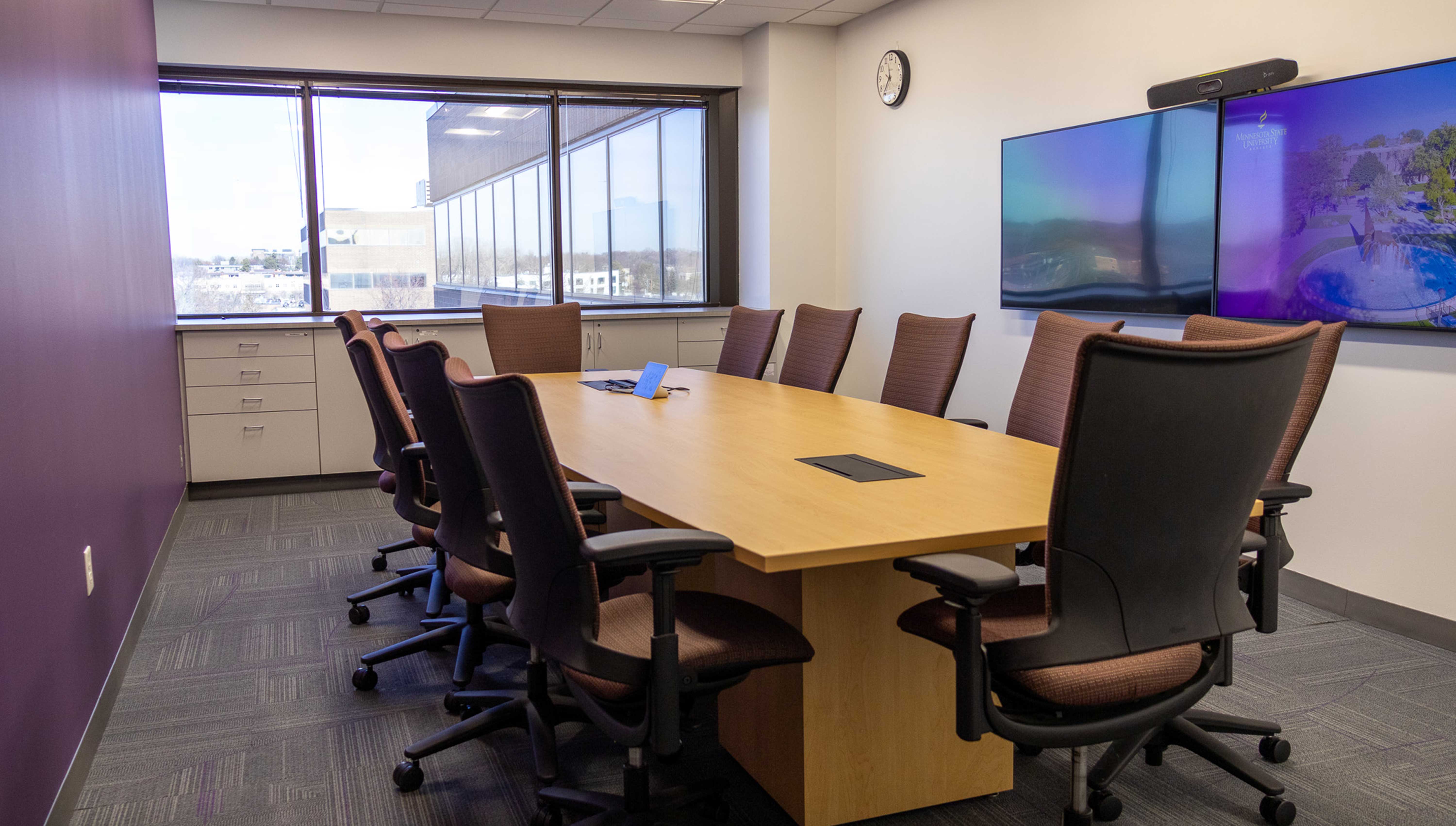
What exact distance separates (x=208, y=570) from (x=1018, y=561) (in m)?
3.39

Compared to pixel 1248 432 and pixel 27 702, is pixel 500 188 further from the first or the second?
pixel 1248 432

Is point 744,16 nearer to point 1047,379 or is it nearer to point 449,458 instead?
point 1047,379

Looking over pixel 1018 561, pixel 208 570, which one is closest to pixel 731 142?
pixel 208 570

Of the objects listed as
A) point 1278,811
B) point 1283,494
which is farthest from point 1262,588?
point 1278,811

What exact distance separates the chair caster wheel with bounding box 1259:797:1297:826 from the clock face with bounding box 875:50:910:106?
15.7 ft

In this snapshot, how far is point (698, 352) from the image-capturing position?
6930 millimetres

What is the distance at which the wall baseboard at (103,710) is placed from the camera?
227 centimetres

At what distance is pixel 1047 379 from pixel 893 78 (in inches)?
141

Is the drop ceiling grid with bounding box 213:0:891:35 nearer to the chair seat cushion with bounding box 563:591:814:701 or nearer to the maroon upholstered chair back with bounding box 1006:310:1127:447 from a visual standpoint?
the maroon upholstered chair back with bounding box 1006:310:1127:447

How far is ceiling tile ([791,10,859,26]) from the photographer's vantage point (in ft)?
21.2

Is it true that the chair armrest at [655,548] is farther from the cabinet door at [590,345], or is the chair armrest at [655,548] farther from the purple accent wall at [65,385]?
the cabinet door at [590,345]

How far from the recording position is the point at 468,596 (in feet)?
8.46

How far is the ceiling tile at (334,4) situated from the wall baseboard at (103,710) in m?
3.30

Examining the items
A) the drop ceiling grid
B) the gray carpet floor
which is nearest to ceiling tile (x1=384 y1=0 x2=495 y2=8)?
the drop ceiling grid
